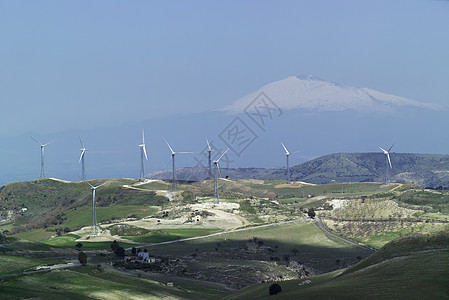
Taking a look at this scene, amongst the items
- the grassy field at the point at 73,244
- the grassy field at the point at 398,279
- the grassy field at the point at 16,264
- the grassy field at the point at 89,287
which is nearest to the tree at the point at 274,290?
the grassy field at the point at 398,279

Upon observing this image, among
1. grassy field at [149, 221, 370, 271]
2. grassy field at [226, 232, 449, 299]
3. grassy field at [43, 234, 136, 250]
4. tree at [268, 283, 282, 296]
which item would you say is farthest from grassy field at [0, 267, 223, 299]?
grassy field at [149, 221, 370, 271]

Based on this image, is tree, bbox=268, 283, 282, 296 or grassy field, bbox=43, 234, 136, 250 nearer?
tree, bbox=268, 283, 282, 296

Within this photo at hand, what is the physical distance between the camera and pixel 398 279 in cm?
7888

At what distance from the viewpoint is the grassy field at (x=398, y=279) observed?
71.4m

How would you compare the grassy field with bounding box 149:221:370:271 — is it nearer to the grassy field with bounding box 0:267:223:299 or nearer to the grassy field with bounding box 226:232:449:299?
the grassy field with bounding box 0:267:223:299

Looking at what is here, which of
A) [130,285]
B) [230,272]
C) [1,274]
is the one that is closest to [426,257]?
[130,285]

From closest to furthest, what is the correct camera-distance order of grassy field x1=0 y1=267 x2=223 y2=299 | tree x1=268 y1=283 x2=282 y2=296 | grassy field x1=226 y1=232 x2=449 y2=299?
grassy field x1=226 y1=232 x2=449 y2=299
grassy field x1=0 y1=267 x2=223 y2=299
tree x1=268 y1=283 x2=282 y2=296

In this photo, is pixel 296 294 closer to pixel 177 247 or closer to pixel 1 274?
pixel 1 274

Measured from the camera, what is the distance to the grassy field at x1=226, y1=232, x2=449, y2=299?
234ft

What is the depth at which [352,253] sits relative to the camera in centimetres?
18138

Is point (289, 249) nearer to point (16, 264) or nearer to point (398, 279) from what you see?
point (16, 264)

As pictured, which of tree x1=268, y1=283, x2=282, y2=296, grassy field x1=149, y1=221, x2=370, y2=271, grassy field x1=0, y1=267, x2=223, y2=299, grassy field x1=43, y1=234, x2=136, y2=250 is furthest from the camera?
grassy field x1=149, y1=221, x2=370, y2=271

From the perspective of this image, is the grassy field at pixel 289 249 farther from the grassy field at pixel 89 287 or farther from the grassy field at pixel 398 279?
the grassy field at pixel 398 279

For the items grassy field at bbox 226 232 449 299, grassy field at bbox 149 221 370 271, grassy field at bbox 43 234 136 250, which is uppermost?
grassy field at bbox 226 232 449 299
